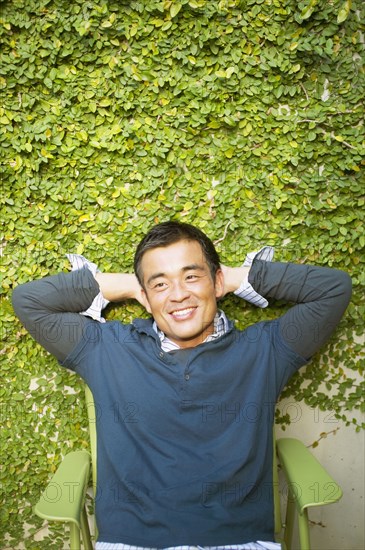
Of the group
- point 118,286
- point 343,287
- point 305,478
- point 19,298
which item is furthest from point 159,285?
point 305,478

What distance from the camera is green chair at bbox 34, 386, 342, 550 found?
65.9 inches

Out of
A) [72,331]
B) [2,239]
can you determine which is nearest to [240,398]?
[72,331]

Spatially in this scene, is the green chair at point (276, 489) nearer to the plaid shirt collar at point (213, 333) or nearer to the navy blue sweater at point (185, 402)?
the navy blue sweater at point (185, 402)

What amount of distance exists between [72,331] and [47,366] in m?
0.42

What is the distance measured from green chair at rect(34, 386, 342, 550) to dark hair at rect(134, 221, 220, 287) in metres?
0.58

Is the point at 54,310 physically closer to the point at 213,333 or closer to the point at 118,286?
the point at 118,286

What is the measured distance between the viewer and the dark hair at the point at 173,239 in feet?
6.46

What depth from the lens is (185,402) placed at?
1894mm

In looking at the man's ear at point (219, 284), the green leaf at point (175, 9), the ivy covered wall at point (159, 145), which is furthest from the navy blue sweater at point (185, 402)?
the green leaf at point (175, 9)

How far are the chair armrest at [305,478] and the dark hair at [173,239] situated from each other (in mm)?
707

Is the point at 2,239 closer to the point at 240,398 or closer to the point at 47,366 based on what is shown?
the point at 47,366

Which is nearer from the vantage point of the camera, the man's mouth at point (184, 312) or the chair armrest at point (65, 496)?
the chair armrest at point (65, 496)

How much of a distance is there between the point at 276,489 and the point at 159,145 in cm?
143

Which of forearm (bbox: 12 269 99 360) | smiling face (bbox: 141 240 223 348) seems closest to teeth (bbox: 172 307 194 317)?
smiling face (bbox: 141 240 223 348)
